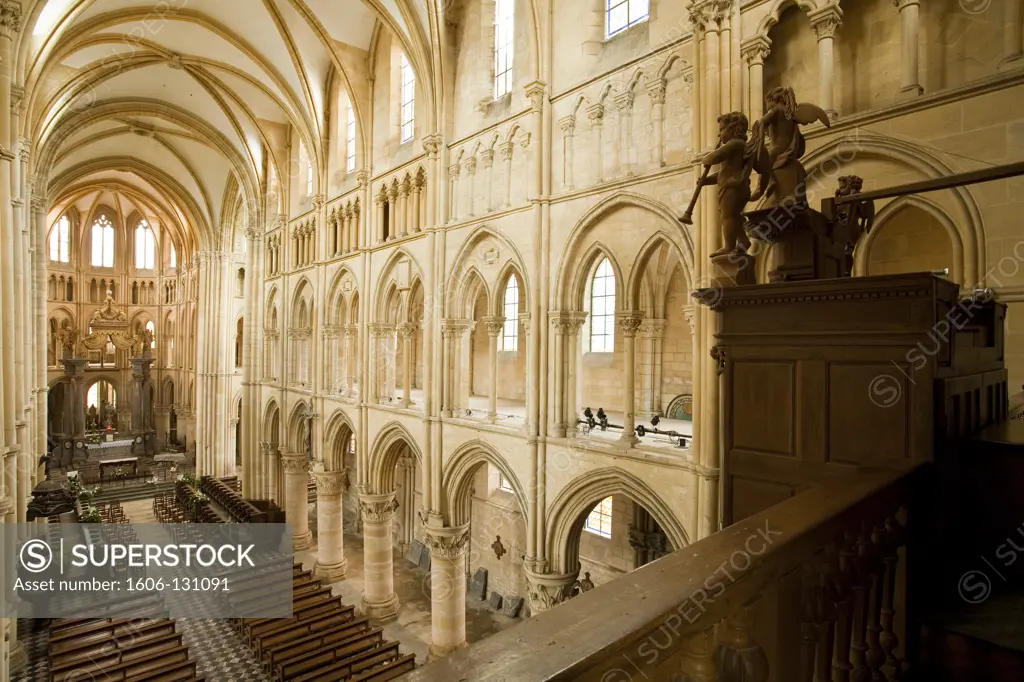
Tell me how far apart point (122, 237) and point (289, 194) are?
2997 cm

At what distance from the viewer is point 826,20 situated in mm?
7094

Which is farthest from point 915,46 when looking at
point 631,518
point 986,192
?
point 631,518

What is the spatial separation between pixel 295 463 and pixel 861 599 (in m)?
21.0

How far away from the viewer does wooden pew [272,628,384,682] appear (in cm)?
1081

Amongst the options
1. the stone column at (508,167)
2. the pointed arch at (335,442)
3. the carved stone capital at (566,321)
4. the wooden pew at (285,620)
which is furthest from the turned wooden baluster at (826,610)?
the pointed arch at (335,442)

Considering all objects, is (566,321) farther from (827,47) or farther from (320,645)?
(320,645)

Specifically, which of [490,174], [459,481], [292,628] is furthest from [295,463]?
[490,174]

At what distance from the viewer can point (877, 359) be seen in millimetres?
3156

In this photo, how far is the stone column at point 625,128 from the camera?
30.9 ft

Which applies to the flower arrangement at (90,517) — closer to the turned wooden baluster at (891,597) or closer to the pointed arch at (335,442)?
the pointed arch at (335,442)

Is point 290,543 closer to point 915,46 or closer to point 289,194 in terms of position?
point 289,194

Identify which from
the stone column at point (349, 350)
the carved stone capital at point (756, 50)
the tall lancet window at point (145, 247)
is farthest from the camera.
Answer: the tall lancet window at point (145, 247)

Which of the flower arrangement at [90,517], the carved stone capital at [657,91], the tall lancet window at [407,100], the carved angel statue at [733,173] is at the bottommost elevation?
the flower arrangement at [90,517]

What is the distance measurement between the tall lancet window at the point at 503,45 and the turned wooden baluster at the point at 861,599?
11442 millimetres
